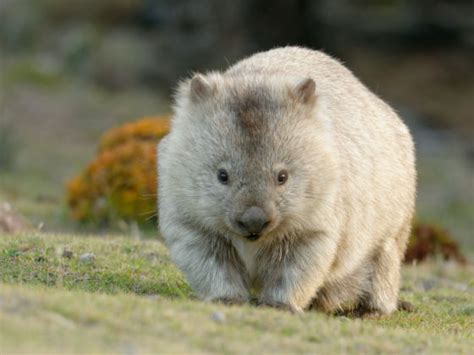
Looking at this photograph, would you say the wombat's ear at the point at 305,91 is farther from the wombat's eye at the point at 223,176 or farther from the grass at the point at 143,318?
the grass at the point at 143,318

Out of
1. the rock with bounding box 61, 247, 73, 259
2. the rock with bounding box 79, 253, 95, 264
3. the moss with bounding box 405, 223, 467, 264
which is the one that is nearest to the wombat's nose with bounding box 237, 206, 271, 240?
the rock with bounding box 79, 253, 95, 264

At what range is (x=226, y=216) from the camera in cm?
662

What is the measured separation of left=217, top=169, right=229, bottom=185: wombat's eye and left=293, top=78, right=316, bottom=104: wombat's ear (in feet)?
2.56

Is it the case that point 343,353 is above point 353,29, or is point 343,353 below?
below

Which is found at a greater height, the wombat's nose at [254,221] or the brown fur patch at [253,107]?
the brown fur patch at [253,107]

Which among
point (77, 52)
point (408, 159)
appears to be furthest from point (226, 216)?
point (77, 52)

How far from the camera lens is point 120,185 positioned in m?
13.1

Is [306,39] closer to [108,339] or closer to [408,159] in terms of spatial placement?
[408,159]

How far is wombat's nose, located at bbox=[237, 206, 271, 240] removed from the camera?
6.44m

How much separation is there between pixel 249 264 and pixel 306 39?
17242mm

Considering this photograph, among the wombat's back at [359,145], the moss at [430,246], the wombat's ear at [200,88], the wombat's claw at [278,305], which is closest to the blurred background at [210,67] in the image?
the moss at [430,246]

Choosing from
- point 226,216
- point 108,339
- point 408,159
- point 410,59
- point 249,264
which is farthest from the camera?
point 410,59

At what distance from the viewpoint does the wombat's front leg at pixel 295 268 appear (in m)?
6.95

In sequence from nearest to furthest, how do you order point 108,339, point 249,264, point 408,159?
point 108,339 < point 249,264 < point 408,159
